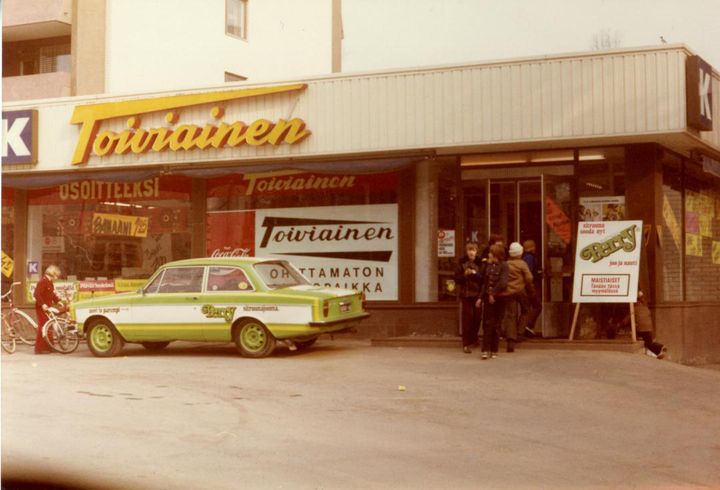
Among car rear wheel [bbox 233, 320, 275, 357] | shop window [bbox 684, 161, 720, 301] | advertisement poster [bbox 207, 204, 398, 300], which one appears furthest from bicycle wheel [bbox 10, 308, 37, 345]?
shop window [bbox 684, 161, 720, 301]

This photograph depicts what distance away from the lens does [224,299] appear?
1517cm

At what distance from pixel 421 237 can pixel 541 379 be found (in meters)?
6.30

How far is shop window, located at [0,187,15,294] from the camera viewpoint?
71.6 ft

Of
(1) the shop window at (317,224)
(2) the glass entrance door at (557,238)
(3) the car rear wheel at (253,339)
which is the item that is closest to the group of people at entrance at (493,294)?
(2) the glass entrance door at (557,238)

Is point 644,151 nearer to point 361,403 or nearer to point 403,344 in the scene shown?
point 403,344

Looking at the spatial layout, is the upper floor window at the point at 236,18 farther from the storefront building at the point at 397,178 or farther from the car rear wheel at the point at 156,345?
the car rear wheel at the point at 156,345

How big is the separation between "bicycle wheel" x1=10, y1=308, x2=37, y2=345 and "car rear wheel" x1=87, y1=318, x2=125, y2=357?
6.95ft

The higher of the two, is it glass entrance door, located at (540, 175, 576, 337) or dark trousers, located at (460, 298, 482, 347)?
glass entrance door, located at (540, 175, 576, 337)

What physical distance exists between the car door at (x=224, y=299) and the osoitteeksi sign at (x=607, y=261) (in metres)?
5.24

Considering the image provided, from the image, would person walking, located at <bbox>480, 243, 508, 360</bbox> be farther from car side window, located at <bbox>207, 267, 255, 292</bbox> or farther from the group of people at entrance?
car side window, located at <bbox>207, 267, 255, 292</bbox>

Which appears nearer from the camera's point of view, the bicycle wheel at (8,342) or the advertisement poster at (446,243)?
the bicycle wheel at (8,342)

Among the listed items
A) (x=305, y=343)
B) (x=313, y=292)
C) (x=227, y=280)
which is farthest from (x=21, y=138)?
(x=313, y=292)

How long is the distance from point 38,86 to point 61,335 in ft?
49.0

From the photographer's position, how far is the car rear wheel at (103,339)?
16.1 m
